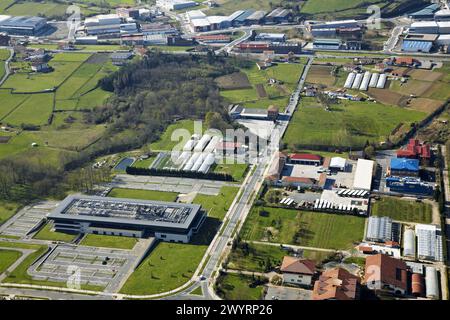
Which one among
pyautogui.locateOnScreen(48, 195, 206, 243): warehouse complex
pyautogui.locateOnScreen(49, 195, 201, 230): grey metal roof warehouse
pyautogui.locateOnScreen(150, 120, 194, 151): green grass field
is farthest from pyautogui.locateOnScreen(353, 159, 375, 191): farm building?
pyautogui.locateOnScreen(150, 120, 194, 151): green grass field

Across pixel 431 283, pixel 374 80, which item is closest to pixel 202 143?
pixel 374 80

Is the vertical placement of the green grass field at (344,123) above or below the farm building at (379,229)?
above

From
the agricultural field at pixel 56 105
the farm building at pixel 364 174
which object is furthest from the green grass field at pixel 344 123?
the agricultural field at pixel 56 105

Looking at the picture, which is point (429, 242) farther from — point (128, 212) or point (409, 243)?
point (128, 212)

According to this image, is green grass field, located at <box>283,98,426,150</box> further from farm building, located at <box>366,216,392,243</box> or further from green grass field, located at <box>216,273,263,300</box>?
green grass field, located at <box>216,273,263,300</box>

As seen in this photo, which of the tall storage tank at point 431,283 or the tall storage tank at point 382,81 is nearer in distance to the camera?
the tall storage tank at point 431,283

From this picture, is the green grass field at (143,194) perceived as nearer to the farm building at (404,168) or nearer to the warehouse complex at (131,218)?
the warehouse complex at (131,218)

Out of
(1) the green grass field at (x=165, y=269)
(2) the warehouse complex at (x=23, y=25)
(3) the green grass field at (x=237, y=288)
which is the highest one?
(2) the warehouse complex at (x=23, y=25)
